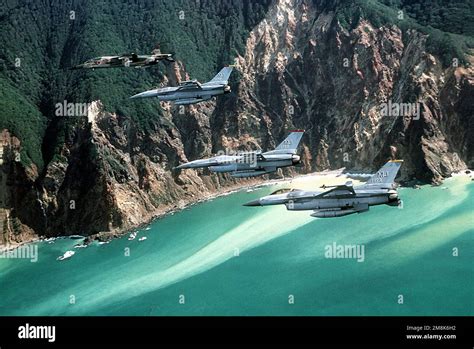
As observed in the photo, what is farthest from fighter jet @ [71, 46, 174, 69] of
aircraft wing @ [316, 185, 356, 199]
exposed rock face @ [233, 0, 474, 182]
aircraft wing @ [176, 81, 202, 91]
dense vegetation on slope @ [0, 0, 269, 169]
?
exposed rock face @ [233, 0, 474, 182]

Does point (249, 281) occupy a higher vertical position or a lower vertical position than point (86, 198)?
lower

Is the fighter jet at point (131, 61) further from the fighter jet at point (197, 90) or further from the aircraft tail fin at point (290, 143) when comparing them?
the aircraft tail fin at point (290, 143)

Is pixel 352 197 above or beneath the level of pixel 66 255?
above

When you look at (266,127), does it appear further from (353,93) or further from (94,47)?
(94,47)

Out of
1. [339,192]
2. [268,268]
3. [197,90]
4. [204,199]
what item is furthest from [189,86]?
[204,199]

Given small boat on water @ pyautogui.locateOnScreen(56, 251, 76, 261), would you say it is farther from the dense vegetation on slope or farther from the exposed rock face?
the exposed rock face

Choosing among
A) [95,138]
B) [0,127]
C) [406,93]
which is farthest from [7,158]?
[406,93]
